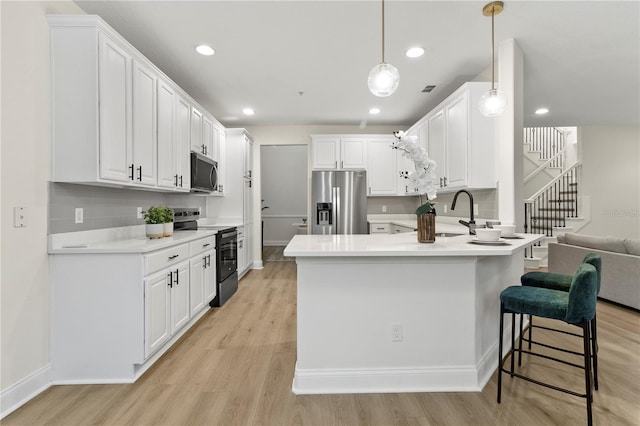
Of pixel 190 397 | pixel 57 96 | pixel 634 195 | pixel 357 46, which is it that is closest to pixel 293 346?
pixel 190 397

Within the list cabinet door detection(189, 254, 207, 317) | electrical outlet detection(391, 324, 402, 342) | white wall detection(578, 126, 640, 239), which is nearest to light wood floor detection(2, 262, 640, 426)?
electrical outlet detection(391, 324, 402, 342)

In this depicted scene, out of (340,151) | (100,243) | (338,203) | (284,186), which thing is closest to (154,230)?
(100,243)

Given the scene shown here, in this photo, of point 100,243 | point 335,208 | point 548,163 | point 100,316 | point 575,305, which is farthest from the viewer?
point 548,163

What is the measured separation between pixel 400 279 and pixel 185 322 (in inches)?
77.6

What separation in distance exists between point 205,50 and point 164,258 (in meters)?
2.00

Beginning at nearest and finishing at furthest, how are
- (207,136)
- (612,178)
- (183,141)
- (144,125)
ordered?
(144,125) < (183,141) < (207,136) < (612,178)

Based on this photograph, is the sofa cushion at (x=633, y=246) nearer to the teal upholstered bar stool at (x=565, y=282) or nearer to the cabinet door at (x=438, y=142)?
the teal upholstered bar stool at (x=565, y=282)

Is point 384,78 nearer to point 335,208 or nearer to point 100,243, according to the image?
point 100,243

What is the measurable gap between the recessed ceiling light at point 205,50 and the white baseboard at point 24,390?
110 inches

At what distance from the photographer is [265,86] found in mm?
3951

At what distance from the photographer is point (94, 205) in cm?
246

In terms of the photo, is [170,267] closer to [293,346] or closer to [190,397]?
[190,397]

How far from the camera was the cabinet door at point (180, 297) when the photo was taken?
2.61m

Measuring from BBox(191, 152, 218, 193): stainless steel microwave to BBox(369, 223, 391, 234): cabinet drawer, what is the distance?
2.58 m
